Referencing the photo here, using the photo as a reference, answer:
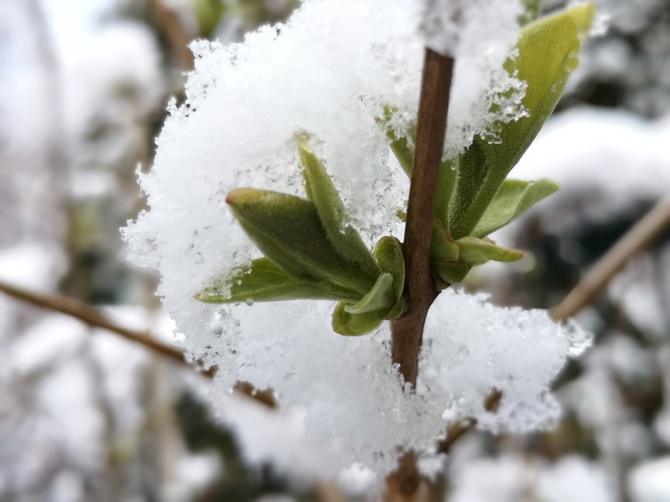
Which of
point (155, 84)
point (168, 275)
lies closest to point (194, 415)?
point (155, 84)

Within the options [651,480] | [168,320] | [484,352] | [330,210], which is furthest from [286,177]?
[651,480]

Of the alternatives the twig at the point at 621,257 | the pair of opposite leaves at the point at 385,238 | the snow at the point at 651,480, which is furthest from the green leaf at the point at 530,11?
the snow at the point at 651,480

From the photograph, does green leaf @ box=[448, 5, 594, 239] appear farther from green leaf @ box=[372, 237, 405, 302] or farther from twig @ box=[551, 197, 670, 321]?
twig @ box=[551, 197, 670, 321]

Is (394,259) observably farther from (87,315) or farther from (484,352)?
(87,315)

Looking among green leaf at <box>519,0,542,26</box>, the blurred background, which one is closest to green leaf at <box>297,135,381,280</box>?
green leaf at <box>519,0,542,26</box>

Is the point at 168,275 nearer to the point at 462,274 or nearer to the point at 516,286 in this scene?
the point at 462,274
